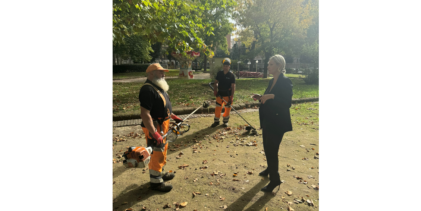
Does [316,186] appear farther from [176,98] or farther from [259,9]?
[259,9]

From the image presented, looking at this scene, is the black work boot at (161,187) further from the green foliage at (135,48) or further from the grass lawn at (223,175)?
the green foliage at (135,48)

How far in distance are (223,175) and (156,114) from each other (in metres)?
1.82

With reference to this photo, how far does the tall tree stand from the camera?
A: 14773 millimetres

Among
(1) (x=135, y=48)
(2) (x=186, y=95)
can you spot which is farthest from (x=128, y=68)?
(2) (x=186, y=95)

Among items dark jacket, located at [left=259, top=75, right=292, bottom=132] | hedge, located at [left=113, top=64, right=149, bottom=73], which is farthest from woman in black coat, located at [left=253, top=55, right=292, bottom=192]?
hedge, located at [left=113, top=64, right=149, bottom=73]

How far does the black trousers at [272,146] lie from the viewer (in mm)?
3348

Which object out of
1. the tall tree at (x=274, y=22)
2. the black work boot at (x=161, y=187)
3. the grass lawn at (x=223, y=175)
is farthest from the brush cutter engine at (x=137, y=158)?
the tall tree at (x=274, y=22)

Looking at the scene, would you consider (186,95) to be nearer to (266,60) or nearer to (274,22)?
(274,22)

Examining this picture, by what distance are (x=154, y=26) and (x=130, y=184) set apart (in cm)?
348

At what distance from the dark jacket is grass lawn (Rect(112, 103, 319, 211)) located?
1155mm

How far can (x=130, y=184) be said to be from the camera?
3.92 metres

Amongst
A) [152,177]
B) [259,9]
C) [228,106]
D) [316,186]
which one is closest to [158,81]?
[152,177]

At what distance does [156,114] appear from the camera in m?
3.38

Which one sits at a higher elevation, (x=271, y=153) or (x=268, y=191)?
(x=271, y=153)
